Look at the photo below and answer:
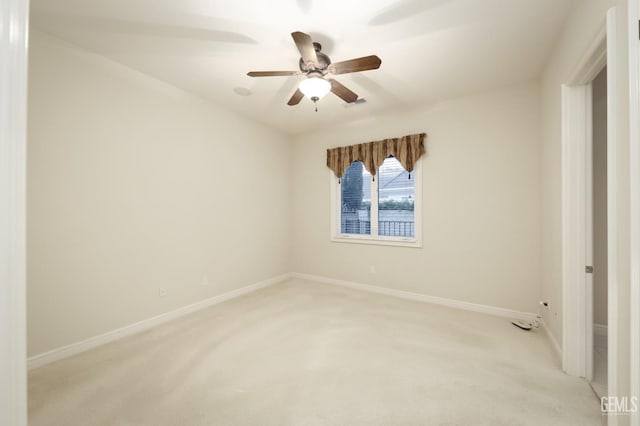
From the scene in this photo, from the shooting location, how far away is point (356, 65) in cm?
202

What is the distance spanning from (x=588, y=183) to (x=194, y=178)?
382 centimetres

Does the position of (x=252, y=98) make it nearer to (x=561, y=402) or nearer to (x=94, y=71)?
(x=94, y=71)

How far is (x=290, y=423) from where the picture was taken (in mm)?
1562

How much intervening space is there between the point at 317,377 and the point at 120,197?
2515 millimetres

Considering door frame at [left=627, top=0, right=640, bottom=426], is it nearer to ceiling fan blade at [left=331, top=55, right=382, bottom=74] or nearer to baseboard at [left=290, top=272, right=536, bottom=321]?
ceiling fan blade at [left=331, top=55, right=382, bottom=74]

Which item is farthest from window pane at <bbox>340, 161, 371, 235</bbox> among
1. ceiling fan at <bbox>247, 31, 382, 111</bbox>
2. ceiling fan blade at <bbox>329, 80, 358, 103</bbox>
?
ceiling fan at <bbox>247, 31, 382, 111</bbox>

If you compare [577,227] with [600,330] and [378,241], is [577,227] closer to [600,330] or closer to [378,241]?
[600,330]

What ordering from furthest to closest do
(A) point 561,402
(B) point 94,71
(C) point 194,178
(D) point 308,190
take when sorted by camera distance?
(D) point 308,190 < (C) point 194,178 < (B) point 94,71 < (A) point 561,402

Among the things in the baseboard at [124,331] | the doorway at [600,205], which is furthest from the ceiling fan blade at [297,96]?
the doorway at [600,205]

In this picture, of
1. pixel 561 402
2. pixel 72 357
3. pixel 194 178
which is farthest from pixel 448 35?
pixel 72 357

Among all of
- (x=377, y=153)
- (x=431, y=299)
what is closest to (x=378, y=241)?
(x=431, y=299)

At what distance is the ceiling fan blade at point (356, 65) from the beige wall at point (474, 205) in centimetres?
195

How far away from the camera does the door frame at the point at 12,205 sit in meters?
0.60

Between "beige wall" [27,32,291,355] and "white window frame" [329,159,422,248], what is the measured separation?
4.77 feet
